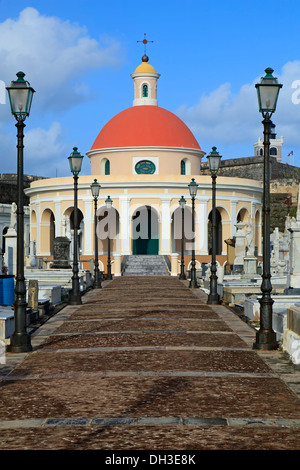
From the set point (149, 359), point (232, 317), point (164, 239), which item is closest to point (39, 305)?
point (232, 317)

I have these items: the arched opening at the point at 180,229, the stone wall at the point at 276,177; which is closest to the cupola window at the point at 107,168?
the arched opening at the point at 180,229

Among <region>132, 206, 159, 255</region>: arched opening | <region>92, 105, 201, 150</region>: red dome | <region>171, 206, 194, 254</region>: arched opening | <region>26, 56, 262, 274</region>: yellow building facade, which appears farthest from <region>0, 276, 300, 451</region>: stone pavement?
<region>92, 105, 201, 150</region>: red dome

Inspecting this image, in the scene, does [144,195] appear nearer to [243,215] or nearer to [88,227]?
[88,227]

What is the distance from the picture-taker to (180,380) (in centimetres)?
908

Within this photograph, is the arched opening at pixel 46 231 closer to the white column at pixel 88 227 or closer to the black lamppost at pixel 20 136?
the white column at pixel 88 227

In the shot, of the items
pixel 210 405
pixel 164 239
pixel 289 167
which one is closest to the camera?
pixel 210 405

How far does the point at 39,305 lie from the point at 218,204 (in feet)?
130

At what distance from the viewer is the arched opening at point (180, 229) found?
54656 mm

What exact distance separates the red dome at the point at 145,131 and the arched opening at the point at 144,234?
556cm

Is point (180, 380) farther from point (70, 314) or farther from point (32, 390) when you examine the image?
point (70, 314)

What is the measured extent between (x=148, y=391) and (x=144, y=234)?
4698cm

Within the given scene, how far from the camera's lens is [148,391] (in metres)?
8.41

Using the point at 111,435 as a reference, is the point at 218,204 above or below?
above
